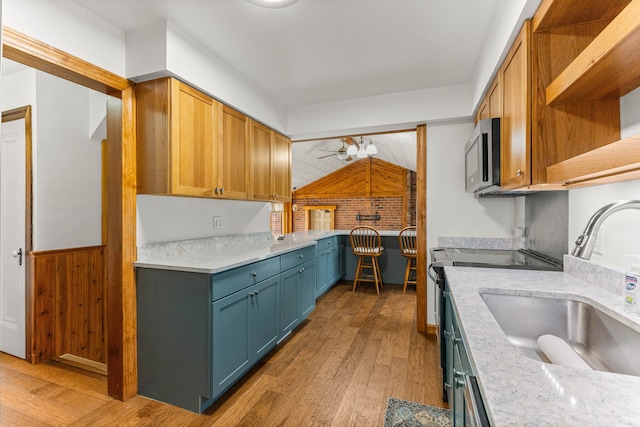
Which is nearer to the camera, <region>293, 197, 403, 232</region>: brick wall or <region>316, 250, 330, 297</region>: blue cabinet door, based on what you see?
<region>316, 250, 330, 297</region>: blue cabinet door

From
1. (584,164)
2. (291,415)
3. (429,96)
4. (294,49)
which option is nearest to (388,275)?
(429,96)

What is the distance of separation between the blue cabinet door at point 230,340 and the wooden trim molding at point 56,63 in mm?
1460

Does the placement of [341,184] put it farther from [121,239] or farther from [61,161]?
[121,239]

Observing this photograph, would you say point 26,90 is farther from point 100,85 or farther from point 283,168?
point 283,168

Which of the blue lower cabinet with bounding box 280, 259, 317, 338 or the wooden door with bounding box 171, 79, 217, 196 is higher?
the wooden door with bounding box 171, 79, 217, 196

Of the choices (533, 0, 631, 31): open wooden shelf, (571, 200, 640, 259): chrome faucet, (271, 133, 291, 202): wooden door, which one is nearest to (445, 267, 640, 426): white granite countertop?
(571, 200, 640, 259): chrome faucet

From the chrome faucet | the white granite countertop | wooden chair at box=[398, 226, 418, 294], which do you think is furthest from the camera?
wooden chair at box=[398, 226, 418, 294]

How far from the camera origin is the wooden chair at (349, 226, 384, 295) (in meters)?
4.57

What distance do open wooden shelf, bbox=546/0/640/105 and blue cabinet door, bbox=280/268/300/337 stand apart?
7.05 feet

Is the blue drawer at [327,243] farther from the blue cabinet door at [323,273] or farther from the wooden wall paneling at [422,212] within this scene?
the wooden wall paneling at [422,212]

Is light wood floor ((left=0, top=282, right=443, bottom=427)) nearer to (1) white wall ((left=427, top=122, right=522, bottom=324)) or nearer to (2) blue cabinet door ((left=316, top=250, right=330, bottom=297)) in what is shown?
(1) white wall ((left=427, top=122, right=522, bottom=324))

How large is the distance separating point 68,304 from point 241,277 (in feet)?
5.48

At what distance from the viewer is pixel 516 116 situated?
1540 millimetres

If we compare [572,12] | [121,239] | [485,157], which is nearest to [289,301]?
[121,239]
